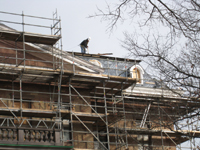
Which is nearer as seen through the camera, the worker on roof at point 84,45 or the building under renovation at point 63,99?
the building under renovation at point 63,99

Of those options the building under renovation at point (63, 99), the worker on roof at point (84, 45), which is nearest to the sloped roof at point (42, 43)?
the building under renovation at point (63, 99)

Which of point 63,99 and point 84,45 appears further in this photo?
point 84,45

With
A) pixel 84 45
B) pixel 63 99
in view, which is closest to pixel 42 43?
pixel 63 99

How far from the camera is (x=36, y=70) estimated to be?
2577 cm

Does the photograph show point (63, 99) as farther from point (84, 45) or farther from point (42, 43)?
point (84, 45)

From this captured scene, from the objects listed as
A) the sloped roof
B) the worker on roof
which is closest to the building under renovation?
the sloped roof

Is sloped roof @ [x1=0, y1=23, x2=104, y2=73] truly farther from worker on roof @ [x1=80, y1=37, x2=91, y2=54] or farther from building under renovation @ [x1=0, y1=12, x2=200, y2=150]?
worker on roof @ [x1=80, y1=37, x2=91, y2=54]

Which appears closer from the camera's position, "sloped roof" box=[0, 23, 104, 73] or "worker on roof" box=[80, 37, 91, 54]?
"sloped roof" box=[0, 23, 104, 73]

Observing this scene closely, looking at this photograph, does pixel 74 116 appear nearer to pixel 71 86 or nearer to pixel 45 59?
pixel 71 86

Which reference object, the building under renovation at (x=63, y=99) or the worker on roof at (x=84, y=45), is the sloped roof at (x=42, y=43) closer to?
the building under renovation at (x=63, y=99)

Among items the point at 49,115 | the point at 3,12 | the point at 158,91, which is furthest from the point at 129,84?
the point at 3,12

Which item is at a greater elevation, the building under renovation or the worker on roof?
the worker on roof

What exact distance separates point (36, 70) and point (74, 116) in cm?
352

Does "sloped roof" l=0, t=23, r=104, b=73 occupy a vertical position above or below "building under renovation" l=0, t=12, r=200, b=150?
above
